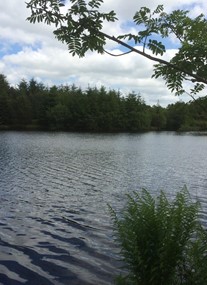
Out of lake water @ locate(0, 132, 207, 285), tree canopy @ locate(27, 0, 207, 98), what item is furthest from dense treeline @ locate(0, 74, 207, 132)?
tree canopy @ locate(27, 0, 207, 98)

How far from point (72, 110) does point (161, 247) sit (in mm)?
125142

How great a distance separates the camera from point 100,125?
131m

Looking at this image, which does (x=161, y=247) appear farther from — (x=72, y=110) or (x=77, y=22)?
(x=72, y=110)

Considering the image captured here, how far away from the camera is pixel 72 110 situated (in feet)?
425

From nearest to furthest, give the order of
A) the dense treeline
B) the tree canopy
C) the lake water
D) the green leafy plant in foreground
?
the tree canopy, the green leafy plant in foreground, the lake water, the dense treeline

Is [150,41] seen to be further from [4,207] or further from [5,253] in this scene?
[4,207]

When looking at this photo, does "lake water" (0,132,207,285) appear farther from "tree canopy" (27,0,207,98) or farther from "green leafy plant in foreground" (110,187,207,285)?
"tree canopy" (27,0,207,98)

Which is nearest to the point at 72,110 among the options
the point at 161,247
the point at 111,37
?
the point at 161,247

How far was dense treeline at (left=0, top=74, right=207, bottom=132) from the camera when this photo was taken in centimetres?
12075

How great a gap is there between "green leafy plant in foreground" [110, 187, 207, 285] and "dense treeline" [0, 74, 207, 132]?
108 meters

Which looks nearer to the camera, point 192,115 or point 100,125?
point 192,115

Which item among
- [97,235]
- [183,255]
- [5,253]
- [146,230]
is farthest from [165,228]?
[97,235]

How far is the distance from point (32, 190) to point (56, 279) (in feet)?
42.5

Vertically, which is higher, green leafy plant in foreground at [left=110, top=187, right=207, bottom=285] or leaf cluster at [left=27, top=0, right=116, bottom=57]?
leaf cluster at [left=27, top=0, right=116, bottom=57]
